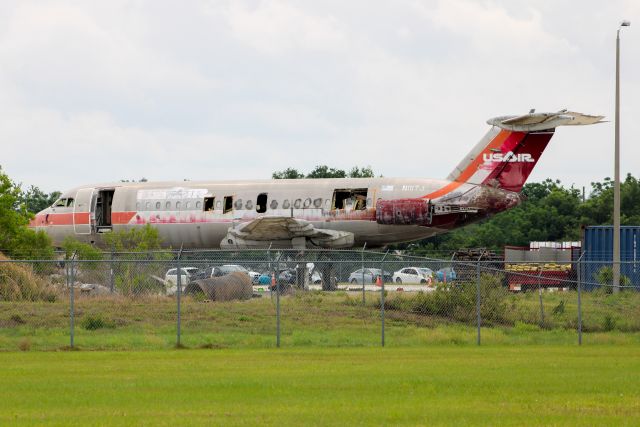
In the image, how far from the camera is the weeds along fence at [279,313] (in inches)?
1037

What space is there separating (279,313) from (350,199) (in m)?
22.0

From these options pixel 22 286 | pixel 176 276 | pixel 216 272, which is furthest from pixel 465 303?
pixel 22 286

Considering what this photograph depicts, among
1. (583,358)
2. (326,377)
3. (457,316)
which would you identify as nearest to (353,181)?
(457,316)

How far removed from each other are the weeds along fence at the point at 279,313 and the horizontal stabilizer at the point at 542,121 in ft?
34.6

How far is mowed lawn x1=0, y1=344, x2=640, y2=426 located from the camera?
14.0 m

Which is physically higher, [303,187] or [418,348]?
[303,187]

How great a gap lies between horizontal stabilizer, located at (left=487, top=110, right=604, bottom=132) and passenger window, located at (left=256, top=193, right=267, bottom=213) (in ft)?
32.1

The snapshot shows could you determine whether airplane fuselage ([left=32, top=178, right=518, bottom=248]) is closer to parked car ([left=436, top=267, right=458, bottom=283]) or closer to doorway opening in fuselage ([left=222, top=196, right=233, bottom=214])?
doorway opening in fuselage ([left=222, top=196, right=233, bottom=214])

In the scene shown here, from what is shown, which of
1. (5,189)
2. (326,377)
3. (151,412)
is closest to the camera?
(151,412)

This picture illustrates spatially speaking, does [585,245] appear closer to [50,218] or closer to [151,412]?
[50,218]

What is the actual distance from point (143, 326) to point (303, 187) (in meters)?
20.1

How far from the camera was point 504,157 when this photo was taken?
156 ft

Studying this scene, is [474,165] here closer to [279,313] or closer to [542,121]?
[542,121]

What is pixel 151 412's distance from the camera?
14.4m
